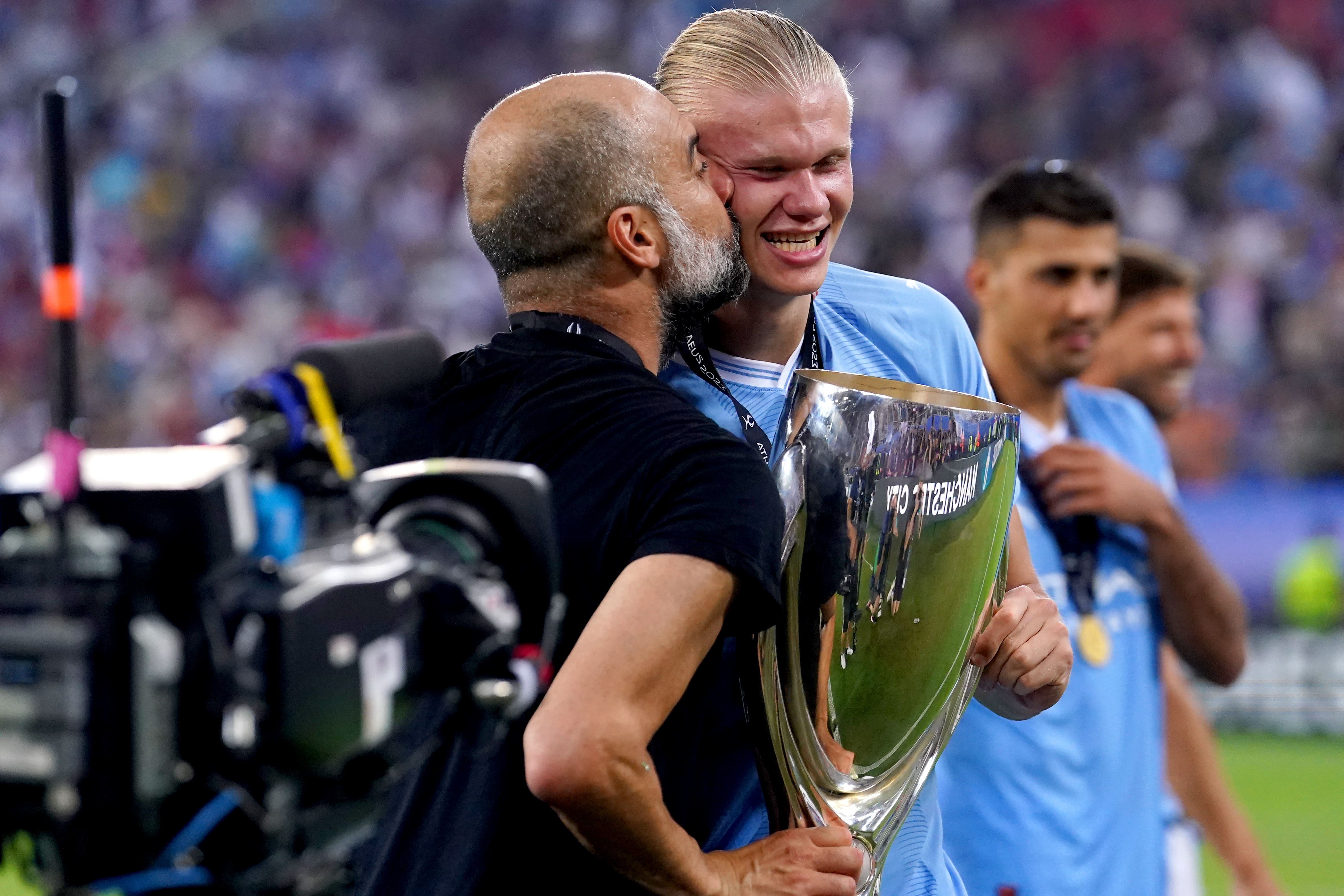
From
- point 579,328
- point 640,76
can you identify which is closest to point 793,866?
point 579,328

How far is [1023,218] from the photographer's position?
3.56 meters

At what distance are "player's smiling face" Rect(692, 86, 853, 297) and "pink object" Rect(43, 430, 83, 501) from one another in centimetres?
105

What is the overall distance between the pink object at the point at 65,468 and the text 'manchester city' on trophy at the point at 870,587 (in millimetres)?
698

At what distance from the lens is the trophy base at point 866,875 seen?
172 centimetres

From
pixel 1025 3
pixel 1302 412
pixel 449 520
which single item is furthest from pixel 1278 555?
pixel 449 520

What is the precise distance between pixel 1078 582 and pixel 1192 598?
29 centimetres

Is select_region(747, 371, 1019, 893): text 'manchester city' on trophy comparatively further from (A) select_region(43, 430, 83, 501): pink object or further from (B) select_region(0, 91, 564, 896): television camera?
(A) select_region(43, 430, 83, 501): pink object

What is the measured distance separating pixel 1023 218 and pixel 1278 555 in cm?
555

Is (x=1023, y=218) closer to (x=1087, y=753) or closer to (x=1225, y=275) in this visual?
(x=1087, y=753)

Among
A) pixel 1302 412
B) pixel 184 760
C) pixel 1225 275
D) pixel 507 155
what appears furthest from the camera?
pixel 1225 275

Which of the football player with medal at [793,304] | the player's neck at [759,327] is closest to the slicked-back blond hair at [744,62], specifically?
the football player with medal at [793,304]

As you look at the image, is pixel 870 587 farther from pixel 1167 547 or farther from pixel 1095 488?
pixel 1167 547

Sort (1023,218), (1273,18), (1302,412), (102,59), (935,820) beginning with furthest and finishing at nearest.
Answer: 1. (102,59)
2. (1273,18)
3. (1302,412)
4. (1023,218)
5. (935,820)

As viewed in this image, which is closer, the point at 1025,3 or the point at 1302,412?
the point at 1302,412
